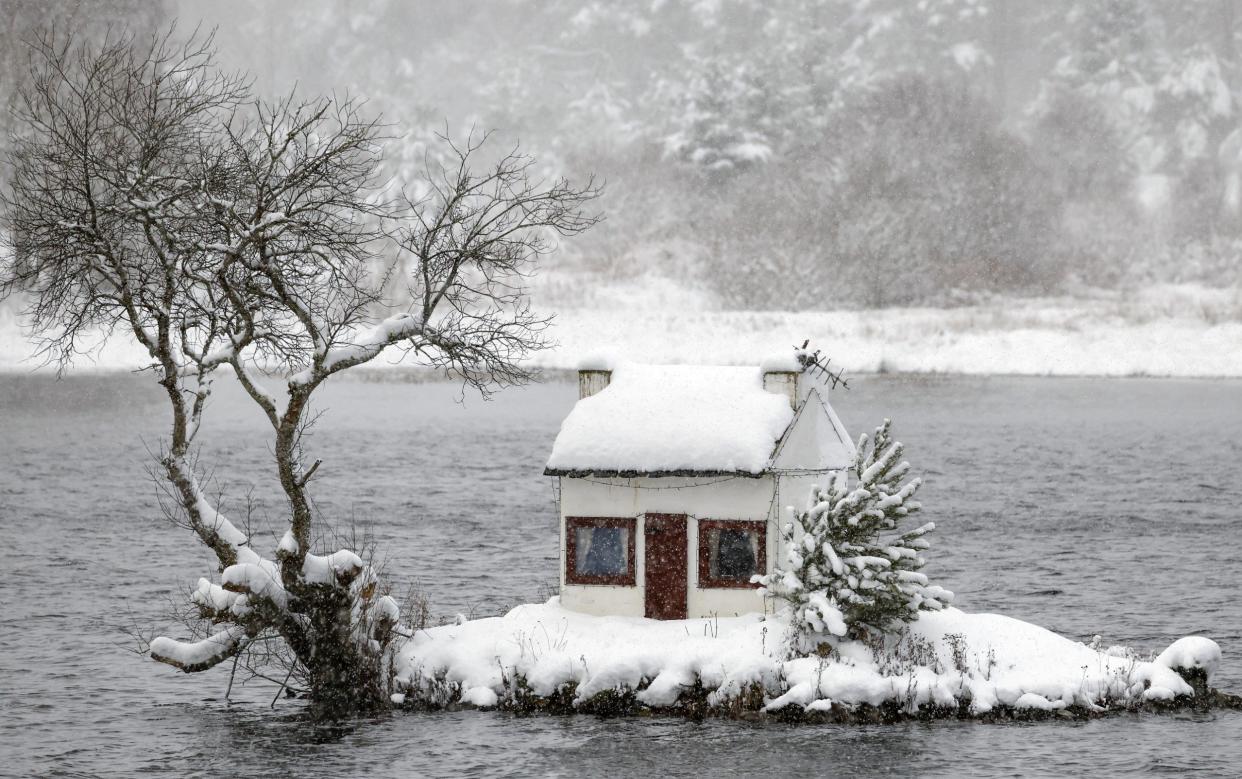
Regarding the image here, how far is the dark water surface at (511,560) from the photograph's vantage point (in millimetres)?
25969

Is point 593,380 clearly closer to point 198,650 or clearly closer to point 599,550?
point 599,550

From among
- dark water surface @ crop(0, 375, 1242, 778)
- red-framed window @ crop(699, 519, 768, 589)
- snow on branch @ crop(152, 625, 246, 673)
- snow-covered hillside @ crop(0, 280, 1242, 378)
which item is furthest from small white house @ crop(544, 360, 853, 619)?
snow-covered hillside @ crop(0, 280, 1242, 378)

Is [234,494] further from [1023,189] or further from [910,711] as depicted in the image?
[1023,189]

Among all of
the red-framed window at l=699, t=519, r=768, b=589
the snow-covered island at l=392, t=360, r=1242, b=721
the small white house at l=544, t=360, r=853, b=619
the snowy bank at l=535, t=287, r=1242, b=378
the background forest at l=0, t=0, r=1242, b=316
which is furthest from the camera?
the background forest at l=0, t=0, r=1242, b=316

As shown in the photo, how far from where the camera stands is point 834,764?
2531 centimetres

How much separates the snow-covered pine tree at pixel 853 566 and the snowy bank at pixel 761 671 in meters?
0.52

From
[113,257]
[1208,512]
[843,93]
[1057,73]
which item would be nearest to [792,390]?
[113,257]

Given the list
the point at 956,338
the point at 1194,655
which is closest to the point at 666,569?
the point at 1194,655

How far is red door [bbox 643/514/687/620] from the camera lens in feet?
96.5

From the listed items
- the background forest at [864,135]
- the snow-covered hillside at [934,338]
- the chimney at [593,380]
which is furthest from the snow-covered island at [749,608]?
the background forest at [864,135]

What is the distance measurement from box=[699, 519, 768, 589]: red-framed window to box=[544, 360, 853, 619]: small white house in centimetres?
2

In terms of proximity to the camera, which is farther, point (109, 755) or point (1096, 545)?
point (1096, 545)

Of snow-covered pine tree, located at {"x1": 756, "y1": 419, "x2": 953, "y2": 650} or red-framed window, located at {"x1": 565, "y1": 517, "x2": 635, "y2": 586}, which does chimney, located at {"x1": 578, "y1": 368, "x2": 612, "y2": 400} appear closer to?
red-framed window, located at {"x1": 565, "y1": 517, "x2": 635, "y2": 586}

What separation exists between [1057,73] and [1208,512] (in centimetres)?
8916
